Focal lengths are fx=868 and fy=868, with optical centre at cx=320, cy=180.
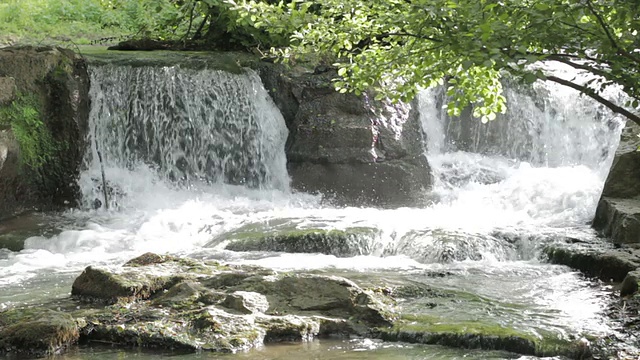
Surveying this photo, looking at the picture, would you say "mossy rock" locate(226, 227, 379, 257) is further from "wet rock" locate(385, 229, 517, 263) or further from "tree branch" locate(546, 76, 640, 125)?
"tree branch" locate(546, 76, 640, 125)

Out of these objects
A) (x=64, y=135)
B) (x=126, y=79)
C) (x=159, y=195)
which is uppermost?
(x=126, y=79)

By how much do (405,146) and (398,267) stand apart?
5.23 metres

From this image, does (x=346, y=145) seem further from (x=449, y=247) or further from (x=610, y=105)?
(x=610, y=105)

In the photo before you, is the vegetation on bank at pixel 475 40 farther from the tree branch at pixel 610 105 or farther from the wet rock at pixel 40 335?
the wet rock at pixel 40 335

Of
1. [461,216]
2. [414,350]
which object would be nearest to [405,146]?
[461,216]

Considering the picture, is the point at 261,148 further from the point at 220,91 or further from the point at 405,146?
the point at 405,146

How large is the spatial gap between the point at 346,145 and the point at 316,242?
401 centimetres

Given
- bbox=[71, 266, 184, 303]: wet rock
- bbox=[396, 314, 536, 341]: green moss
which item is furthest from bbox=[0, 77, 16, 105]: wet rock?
bbox=[396, 314, 536, 341]: green moss

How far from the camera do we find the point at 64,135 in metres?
12.4

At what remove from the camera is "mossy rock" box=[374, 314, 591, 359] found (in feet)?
18.5

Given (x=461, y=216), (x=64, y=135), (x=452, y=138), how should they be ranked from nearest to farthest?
(x=461, y=216) < (x=64, y=135) < (x=452, y=138)

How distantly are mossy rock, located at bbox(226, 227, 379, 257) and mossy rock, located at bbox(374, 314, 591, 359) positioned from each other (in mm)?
3262

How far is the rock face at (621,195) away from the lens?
365 inches

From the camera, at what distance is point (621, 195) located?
1004 centimetres
